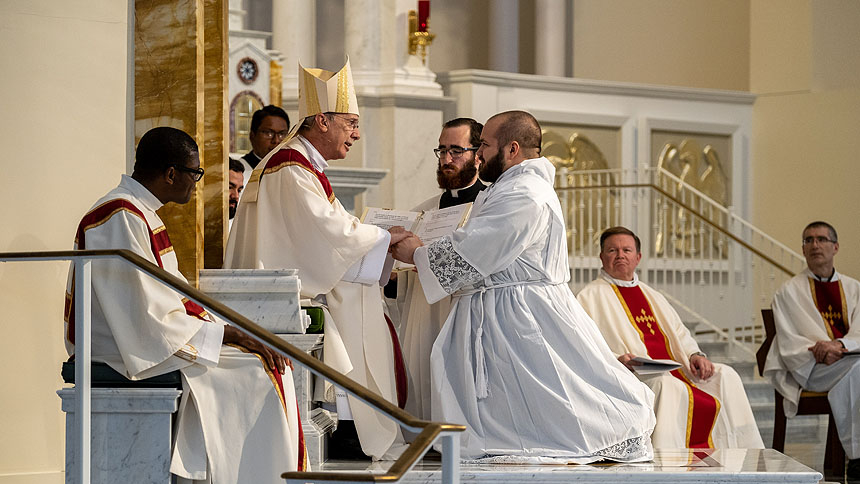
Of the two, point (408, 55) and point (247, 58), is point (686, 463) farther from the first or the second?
point (408, 55)

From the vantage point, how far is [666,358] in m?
7.96

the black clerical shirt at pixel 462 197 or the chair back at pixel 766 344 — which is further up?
the black clerical shirt at pixel 462 197

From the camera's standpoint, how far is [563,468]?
17.2 feet

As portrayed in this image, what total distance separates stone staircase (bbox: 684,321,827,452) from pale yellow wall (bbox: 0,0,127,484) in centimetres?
549

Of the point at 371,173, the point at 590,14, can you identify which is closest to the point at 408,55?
the point at 371,173

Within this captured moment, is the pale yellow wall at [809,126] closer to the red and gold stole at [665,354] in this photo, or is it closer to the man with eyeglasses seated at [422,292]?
the red and gold stole at [665,354]

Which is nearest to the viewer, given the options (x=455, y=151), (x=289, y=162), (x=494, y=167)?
(x=289, y=162)

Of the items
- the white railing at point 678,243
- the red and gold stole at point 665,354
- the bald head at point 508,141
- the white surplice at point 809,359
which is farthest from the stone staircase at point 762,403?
the bald head at point 508,141

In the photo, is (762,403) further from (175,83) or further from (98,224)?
(98,224)

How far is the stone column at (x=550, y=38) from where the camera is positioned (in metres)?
13.6

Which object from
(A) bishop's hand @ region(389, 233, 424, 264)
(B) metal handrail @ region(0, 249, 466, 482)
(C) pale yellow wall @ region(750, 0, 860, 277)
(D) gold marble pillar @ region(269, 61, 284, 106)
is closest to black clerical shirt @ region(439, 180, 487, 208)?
(A) bishop's hand @ region(389, 233, 424, 264)

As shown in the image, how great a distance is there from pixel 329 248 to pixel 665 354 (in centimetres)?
310

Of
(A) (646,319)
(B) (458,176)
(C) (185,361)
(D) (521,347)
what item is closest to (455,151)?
(B) (458,176)

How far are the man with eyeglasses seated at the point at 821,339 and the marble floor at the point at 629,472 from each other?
9.13 ft
